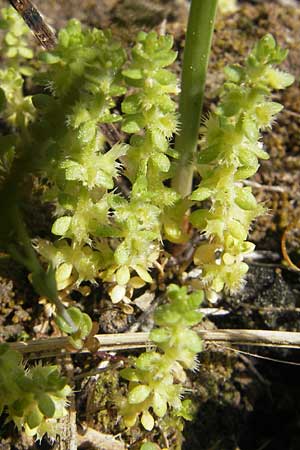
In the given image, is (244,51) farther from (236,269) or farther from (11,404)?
(11,404)

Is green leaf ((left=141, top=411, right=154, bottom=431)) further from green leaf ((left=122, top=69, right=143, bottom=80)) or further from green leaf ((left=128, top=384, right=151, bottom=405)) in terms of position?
green leaf ((left=122, top=69, right=143, bottom=80))

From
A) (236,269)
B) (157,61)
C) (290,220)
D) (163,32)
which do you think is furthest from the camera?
(163,32)

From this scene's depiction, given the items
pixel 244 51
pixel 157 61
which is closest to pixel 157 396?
pixel 157 61

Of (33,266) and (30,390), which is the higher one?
(33,266)

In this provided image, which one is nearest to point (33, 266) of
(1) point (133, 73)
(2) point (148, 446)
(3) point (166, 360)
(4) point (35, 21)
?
(3) point (166, 360)

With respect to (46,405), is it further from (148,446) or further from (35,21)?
(35,21)

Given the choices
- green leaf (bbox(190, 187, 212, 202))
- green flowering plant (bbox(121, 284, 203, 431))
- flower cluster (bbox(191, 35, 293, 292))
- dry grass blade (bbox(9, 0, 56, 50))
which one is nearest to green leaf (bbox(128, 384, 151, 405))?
green flowering plant (bbox(121, 284, 203, 431))
